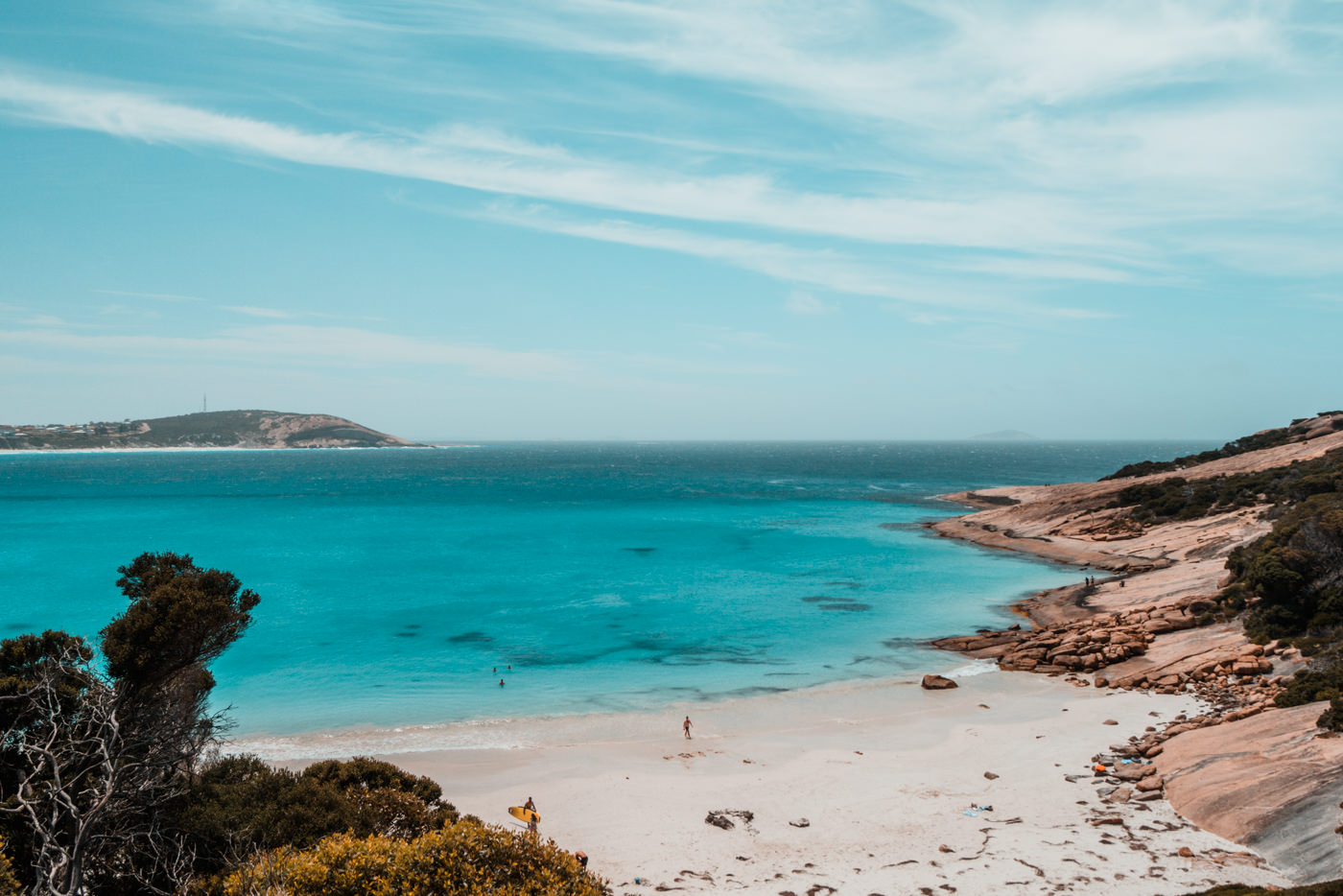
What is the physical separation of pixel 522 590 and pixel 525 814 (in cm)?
3620

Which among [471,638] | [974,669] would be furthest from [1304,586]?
[471,638]

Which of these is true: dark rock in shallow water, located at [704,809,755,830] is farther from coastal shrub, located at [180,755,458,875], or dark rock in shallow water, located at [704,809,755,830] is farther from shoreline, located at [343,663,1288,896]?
coastal shrub, located at [180,755,458,875]

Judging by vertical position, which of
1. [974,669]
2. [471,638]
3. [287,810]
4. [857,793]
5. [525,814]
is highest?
[287,810]

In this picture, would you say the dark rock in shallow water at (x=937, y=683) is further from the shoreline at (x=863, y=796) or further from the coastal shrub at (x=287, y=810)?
the coastal shrub at (x=287, y=810)

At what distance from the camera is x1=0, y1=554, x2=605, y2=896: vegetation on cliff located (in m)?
11.2

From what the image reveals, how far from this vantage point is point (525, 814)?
2012 centimetres

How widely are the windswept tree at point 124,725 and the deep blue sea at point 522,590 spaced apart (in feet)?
48.8

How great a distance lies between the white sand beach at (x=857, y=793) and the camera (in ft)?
54.9

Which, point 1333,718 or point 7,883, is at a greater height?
point 7,883

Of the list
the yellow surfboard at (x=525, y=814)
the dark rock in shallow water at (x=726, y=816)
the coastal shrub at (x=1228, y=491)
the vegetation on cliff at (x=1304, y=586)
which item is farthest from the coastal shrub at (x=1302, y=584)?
the yellow surfboard at (x=525, y=814)

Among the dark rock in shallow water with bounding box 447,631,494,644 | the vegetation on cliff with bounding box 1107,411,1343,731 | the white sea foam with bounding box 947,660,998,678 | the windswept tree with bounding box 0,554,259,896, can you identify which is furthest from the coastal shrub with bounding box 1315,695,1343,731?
the dark rock in shallow water with bounding box 447,631,494,644

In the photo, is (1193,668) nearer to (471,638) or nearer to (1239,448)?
(471,638)

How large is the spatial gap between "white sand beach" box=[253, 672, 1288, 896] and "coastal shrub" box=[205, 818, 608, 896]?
568 centimetres

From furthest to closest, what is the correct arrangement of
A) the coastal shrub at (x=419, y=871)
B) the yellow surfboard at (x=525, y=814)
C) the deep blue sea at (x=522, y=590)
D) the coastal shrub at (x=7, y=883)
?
the deep blue sea at (x=522, y=590) < the yellow surfboard at (x=525, y=814) < the coastal shrub at (x=419, y=871) < the coastal shrub at (x=7, y=883)
